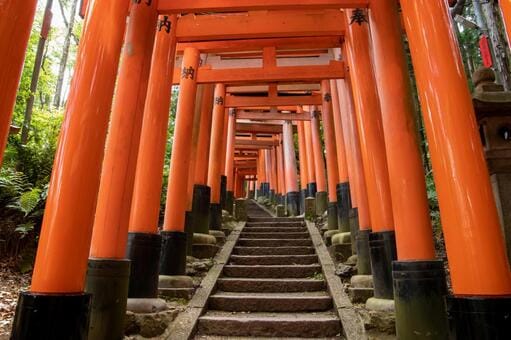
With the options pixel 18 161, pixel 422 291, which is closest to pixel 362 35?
pixel 422 291

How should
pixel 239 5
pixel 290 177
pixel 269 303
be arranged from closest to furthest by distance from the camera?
pixel 239 5
pixel 269 303
pixel 290 177

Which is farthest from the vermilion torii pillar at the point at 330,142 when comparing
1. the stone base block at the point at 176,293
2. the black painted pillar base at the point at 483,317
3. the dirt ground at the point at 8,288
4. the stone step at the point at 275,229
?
the black painted pillar base at the point at 483,317

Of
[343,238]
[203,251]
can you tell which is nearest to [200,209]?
[203,251]

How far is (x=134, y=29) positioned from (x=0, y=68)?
236 centimetres

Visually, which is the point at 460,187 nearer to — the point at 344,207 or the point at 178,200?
the point at 178,200

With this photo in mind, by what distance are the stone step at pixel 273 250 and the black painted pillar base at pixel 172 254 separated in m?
2.14

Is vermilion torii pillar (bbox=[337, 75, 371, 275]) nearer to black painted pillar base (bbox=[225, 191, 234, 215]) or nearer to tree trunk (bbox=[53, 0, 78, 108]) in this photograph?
black painted pillar base (bbox=[225, 191, 234, 215])

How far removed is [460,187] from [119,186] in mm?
3187

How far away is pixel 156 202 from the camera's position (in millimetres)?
4695

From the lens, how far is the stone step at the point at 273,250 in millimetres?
7633

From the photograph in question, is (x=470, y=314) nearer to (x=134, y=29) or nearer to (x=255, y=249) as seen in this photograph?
(x=134, y=29)

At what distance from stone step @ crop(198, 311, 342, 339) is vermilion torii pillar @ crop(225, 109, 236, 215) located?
7126 mm

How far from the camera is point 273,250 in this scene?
7.68m

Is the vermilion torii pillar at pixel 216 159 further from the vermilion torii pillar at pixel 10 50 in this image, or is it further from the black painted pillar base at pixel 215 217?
the vermilion torii pillar at pixel 10 50
